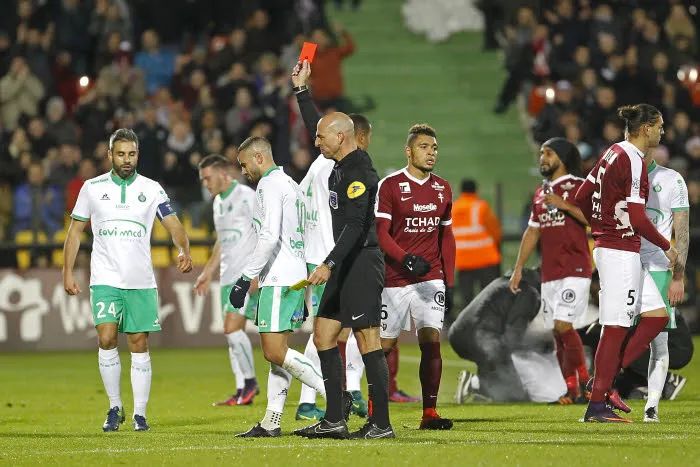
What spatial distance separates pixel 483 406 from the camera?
12.2 metres

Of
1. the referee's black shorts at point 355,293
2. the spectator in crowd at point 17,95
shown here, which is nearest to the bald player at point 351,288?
the referee's black shorts at point 355,293

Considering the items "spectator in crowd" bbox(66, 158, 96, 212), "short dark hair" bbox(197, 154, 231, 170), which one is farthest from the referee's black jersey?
"spectator in crowd" bbox(66, 158, 96, 212)

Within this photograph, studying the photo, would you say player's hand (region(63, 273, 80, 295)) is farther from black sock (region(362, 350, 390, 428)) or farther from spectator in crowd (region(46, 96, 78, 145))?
spectator in crowd (region(46, 96, 78, 145))

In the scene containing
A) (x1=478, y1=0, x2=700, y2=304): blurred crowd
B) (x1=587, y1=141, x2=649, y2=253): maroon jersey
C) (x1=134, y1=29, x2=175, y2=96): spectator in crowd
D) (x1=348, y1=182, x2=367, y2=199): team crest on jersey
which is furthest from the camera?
(x1=134, y1=29, x2=175, y2=96): spectator in crowd

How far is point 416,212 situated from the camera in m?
10.3

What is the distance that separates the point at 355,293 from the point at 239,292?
75 cm

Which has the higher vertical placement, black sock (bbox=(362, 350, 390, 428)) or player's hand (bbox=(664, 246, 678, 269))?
player's hand (bbox=(664, 246, 678, 269))

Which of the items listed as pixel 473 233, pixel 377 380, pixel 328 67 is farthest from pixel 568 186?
pixel 328 67

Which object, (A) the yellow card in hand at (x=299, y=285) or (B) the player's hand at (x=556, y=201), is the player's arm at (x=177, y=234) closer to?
(A) the yellow card in hand at (x=299, y=285)

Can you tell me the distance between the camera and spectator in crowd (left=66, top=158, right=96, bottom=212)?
19.7 metres

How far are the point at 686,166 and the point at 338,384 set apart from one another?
13.7 metres

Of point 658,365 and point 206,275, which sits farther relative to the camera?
point 206,275

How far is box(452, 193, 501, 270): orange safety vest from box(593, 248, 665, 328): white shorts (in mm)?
9450

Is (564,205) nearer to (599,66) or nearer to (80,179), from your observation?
(80,179)
